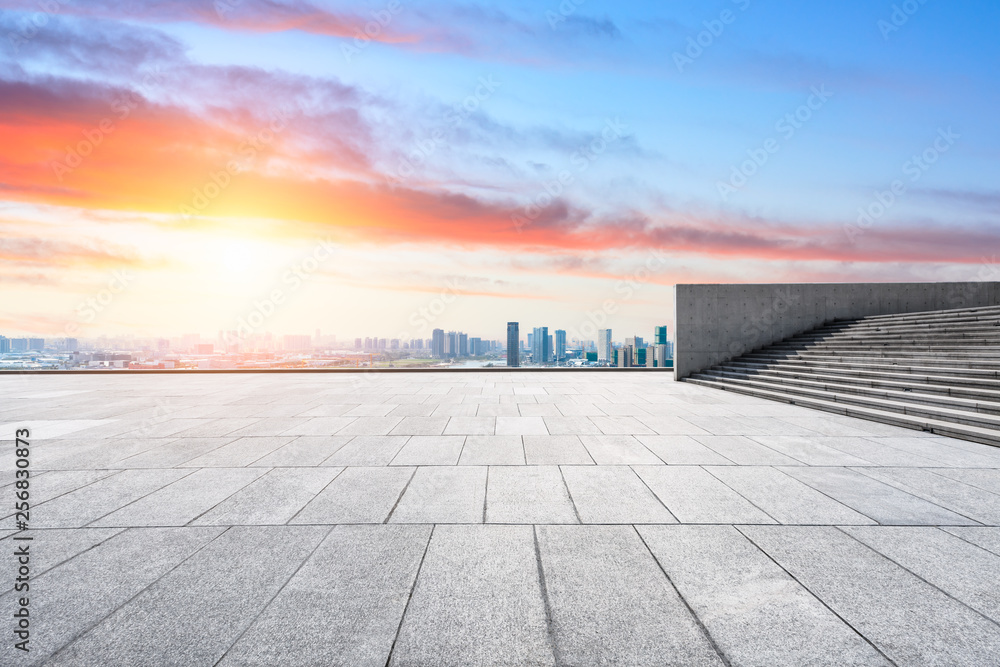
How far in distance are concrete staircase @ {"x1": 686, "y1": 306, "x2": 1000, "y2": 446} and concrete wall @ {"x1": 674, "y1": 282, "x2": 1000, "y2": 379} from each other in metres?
0.70

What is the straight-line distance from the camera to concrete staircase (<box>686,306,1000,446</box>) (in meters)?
9.92

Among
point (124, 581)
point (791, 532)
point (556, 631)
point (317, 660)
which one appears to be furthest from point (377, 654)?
point (791, 532)

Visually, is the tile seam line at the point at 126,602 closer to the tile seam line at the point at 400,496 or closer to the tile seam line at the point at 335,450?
the tile seam line at the point at 400,496

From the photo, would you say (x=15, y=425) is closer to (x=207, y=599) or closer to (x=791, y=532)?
(x=207, y=599)

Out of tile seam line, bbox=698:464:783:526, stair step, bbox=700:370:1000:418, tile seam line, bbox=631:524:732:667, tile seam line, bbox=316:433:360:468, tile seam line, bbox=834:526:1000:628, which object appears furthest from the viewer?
stair step, bbox=700:370:1000:418

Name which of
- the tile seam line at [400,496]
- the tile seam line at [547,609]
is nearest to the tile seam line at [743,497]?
the tile seam line at [547,609]

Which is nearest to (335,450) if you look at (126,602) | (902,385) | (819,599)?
(126,602)

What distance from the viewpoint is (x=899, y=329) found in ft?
55.8

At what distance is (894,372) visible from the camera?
13.0m

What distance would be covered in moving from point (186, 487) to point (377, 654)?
5013 millimetres

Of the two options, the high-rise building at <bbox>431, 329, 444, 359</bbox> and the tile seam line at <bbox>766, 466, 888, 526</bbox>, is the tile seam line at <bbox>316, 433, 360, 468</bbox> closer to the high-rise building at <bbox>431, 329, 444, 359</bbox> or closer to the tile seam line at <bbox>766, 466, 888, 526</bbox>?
the tile seam line at <bbox>766, 466, 888, 526</bbox>

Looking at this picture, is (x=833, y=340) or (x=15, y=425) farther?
(x=833, y=340)

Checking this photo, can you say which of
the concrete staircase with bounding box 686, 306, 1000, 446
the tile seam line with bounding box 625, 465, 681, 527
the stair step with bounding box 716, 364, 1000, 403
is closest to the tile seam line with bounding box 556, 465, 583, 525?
the tile seam line with bounding box 625, 465, 681, 527

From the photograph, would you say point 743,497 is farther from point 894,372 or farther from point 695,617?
point 894,372
